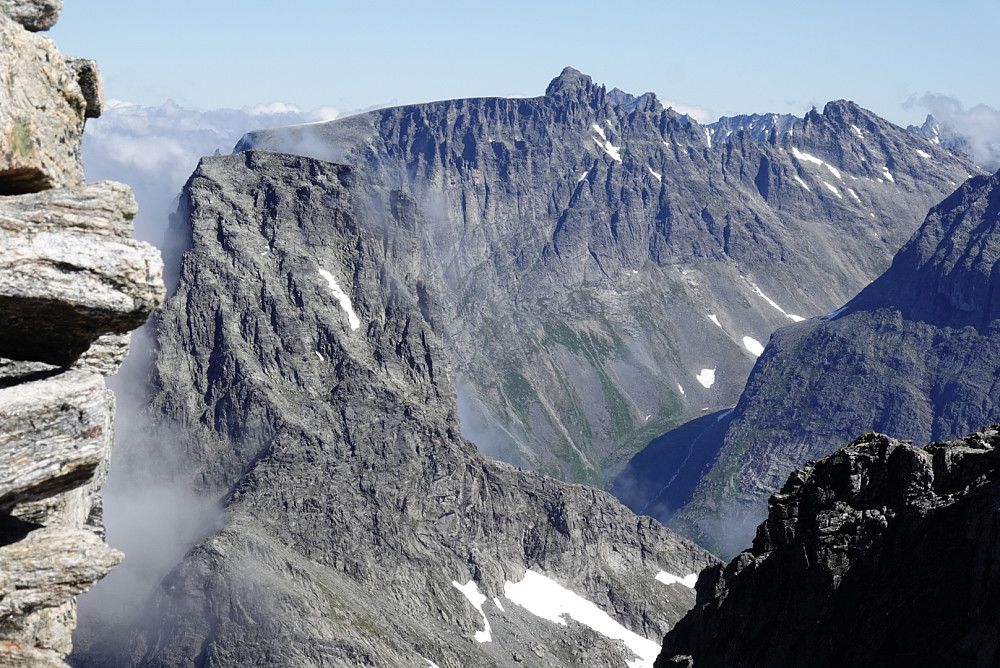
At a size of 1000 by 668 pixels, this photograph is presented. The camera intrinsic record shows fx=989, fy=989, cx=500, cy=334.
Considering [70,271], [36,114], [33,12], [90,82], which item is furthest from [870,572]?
[33,12]

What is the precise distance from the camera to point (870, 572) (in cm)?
5175

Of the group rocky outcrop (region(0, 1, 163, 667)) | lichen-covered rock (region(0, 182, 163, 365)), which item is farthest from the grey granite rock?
lichen-covered rock (region(0, 182, 163, 365))

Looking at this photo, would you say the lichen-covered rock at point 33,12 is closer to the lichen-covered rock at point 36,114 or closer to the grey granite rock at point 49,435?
the lichen-covered rock at point 36,114

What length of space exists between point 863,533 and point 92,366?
147ft

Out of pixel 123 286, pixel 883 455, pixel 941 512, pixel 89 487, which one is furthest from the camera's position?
pixel 883 455

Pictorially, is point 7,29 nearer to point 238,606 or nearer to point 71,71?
point 71,71

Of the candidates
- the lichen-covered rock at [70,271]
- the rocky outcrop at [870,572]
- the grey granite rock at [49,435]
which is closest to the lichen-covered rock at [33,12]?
the lichen-covered rock at [70,271]

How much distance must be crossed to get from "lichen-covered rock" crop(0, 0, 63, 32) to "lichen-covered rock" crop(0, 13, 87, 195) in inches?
18.9

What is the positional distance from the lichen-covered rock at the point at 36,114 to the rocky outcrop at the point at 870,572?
35.0 metres

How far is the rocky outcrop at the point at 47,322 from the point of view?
58.0ft

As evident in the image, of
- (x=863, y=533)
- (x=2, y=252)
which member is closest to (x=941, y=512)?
(x=863, y=533)

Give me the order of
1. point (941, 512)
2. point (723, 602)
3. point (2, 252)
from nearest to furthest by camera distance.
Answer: point (2, 252)
point (941, 512)
point (723, 602)

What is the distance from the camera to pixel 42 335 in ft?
62.1

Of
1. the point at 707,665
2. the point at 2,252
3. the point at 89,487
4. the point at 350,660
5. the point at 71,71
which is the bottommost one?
the point at 350,660
